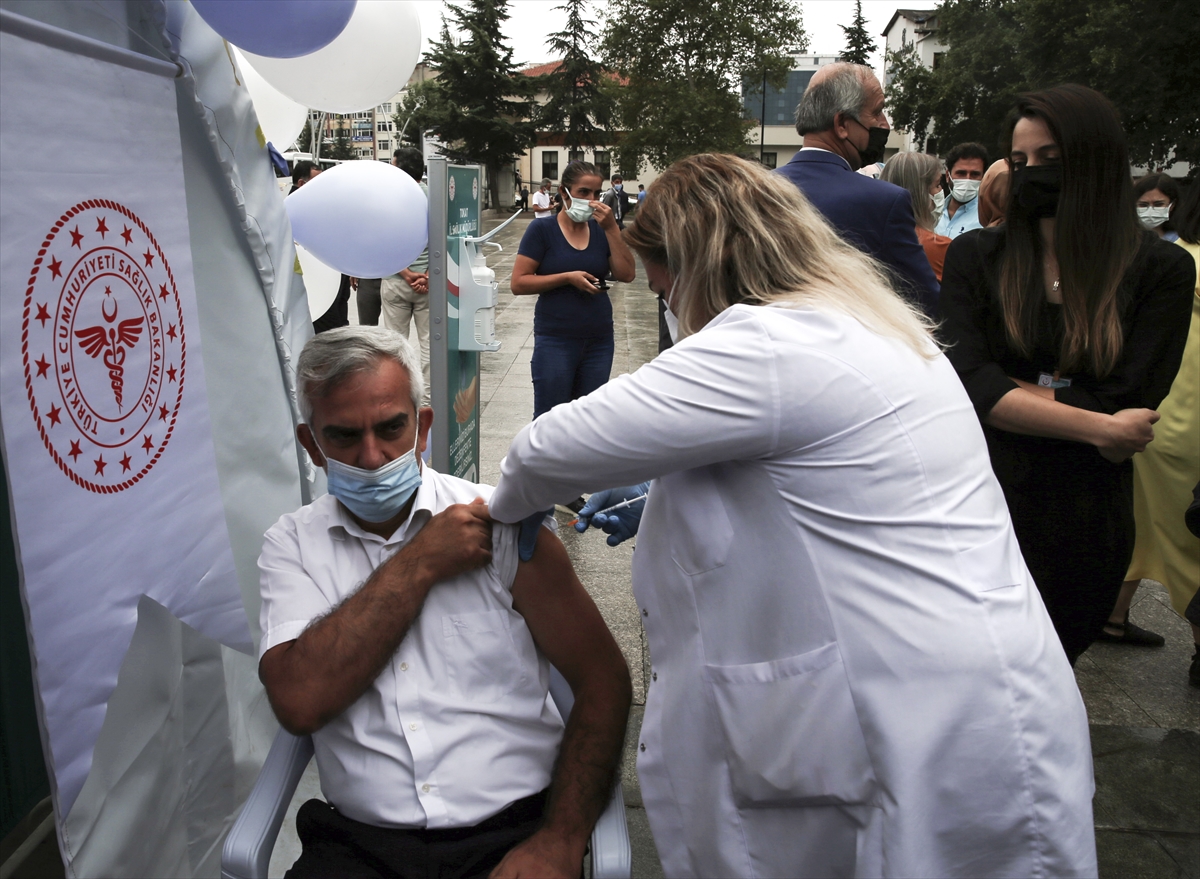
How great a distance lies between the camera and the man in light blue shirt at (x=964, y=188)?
5.03 metres

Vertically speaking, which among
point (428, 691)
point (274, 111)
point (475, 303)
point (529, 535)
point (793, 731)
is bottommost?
point (428, 691)

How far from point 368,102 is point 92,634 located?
69.2 inches

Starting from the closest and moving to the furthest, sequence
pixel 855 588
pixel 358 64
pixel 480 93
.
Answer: pixel 855 588
pixel 358 64
pixel 480 93

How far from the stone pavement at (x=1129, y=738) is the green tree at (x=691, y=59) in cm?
3076

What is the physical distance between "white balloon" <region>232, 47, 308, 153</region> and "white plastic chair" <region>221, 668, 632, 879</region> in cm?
191

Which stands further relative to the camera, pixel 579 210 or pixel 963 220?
pixel 963 220

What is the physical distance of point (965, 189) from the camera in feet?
16.6

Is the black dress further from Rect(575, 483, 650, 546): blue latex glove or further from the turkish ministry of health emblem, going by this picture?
the turkish ministry of health emblem

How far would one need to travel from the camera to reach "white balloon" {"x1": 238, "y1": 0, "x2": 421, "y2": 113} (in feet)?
8.01

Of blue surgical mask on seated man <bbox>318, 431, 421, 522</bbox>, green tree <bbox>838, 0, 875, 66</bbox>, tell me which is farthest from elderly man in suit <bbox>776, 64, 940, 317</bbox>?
green tree <bbox>838, 0, 875, 66</bbox>

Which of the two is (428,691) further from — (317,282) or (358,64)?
(317,282)

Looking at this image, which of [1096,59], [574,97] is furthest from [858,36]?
[1096,59]

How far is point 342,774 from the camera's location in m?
1.76

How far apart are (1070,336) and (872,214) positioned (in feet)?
3.10
